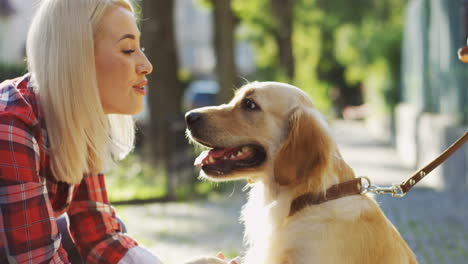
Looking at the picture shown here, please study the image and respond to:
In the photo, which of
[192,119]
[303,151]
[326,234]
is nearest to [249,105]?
[192,119]

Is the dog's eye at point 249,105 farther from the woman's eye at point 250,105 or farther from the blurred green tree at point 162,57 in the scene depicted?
the blurred green tree at point 162,57

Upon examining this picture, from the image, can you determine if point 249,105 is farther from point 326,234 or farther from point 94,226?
point 94,226

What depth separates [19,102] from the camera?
232cm

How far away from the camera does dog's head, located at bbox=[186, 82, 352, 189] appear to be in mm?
2982

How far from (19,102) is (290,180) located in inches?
57.8

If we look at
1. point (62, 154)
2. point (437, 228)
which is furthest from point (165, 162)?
point (62, 154)

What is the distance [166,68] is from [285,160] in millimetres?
8168

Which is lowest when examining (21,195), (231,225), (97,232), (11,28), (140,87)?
(231,225)

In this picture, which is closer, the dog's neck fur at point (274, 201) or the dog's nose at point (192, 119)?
the dog's neck fur at point (274, 201)

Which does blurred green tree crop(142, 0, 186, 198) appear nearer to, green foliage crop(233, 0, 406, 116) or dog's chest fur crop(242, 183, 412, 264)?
dog's chest fur crop(242, 183, 412, 264)

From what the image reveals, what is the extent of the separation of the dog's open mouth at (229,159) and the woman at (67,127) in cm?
52

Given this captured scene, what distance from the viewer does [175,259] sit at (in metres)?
5.58

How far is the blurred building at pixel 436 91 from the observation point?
8994mm

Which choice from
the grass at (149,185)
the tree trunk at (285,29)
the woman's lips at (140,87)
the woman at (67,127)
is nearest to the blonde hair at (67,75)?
the woman at (67,127)
